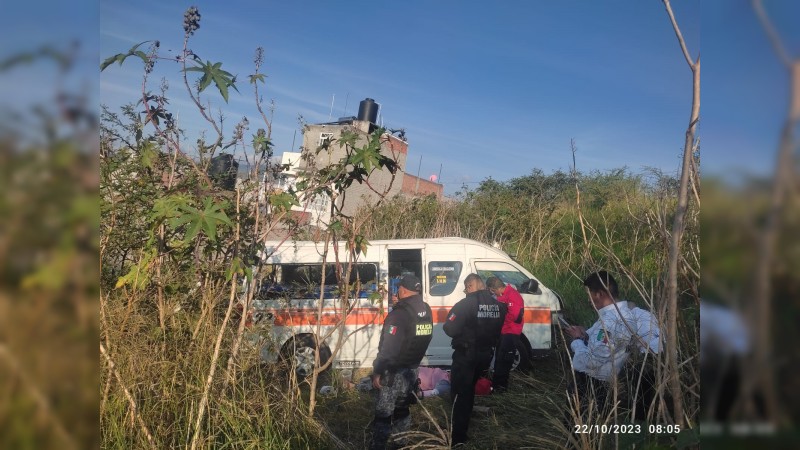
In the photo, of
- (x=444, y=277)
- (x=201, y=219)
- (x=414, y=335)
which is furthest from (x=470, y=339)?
(x=201, y=219)

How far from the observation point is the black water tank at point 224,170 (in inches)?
150

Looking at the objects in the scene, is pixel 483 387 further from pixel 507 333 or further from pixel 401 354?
pixel 401 354

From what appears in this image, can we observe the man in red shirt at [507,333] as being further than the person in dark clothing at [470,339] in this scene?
Yes

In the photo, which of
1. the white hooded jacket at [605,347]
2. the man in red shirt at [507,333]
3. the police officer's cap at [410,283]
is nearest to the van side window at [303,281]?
the police officer's cap at [410,283]

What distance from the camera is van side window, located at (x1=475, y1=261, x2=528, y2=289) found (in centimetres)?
562

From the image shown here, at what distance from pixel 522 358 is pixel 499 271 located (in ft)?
2.91

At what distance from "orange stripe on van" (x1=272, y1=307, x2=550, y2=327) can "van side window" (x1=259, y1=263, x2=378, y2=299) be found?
12 centimetres

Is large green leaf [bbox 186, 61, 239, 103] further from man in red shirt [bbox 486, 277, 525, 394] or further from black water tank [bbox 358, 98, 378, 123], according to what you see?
man in red shirt [bbox 486, 277, 525, 394]

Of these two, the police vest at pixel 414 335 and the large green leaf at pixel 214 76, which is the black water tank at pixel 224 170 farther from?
the police vest at pixel 414 335

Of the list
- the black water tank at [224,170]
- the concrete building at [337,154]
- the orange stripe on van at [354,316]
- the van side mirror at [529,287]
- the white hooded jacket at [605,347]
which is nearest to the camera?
the white hooded jacket at [605,347]

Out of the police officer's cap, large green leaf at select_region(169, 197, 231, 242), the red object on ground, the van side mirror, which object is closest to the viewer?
large green leaf at select_region(169, 197, 231, 242)

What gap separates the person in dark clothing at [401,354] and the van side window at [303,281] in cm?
31

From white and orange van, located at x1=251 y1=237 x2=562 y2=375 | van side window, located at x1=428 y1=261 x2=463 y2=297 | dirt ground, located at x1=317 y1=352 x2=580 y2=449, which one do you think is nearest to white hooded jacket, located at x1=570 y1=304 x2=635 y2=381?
dirt ground, located at x1=317 y1=352 x2=580 y2=449
